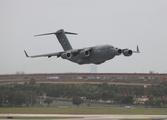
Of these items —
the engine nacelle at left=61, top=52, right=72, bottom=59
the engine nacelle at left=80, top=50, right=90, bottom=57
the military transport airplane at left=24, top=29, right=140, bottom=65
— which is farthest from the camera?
the engine nacelle at left=80, top=50, right=90, bottom=57

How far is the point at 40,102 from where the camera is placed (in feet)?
394

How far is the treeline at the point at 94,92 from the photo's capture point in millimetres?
113188

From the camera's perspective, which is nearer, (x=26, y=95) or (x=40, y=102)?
(x=26, y=95)

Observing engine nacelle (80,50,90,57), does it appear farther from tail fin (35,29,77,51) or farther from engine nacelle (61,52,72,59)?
tail fin (35,29,77,51)

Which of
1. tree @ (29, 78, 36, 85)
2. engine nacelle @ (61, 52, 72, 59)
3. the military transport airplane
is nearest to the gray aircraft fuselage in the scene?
the military transport airplane

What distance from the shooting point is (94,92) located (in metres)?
130

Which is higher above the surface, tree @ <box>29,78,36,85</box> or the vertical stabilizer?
the vertical stabilizer

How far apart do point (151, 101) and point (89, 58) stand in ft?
163

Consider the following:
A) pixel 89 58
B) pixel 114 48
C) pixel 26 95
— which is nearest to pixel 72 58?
pixel 89 58

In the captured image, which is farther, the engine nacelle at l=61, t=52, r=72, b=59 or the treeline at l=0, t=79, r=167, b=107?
the treeline at l=0, t=79, r=167, b=107

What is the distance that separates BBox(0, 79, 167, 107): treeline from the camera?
113 metres

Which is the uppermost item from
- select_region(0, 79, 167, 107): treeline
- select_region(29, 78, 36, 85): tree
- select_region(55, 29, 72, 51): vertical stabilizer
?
select_region(55, 29, 72, 51): vertical stabilizer

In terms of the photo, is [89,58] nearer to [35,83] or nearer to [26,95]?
[26,95]

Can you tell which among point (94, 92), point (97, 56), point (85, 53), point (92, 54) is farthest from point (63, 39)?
point (94, 92)
